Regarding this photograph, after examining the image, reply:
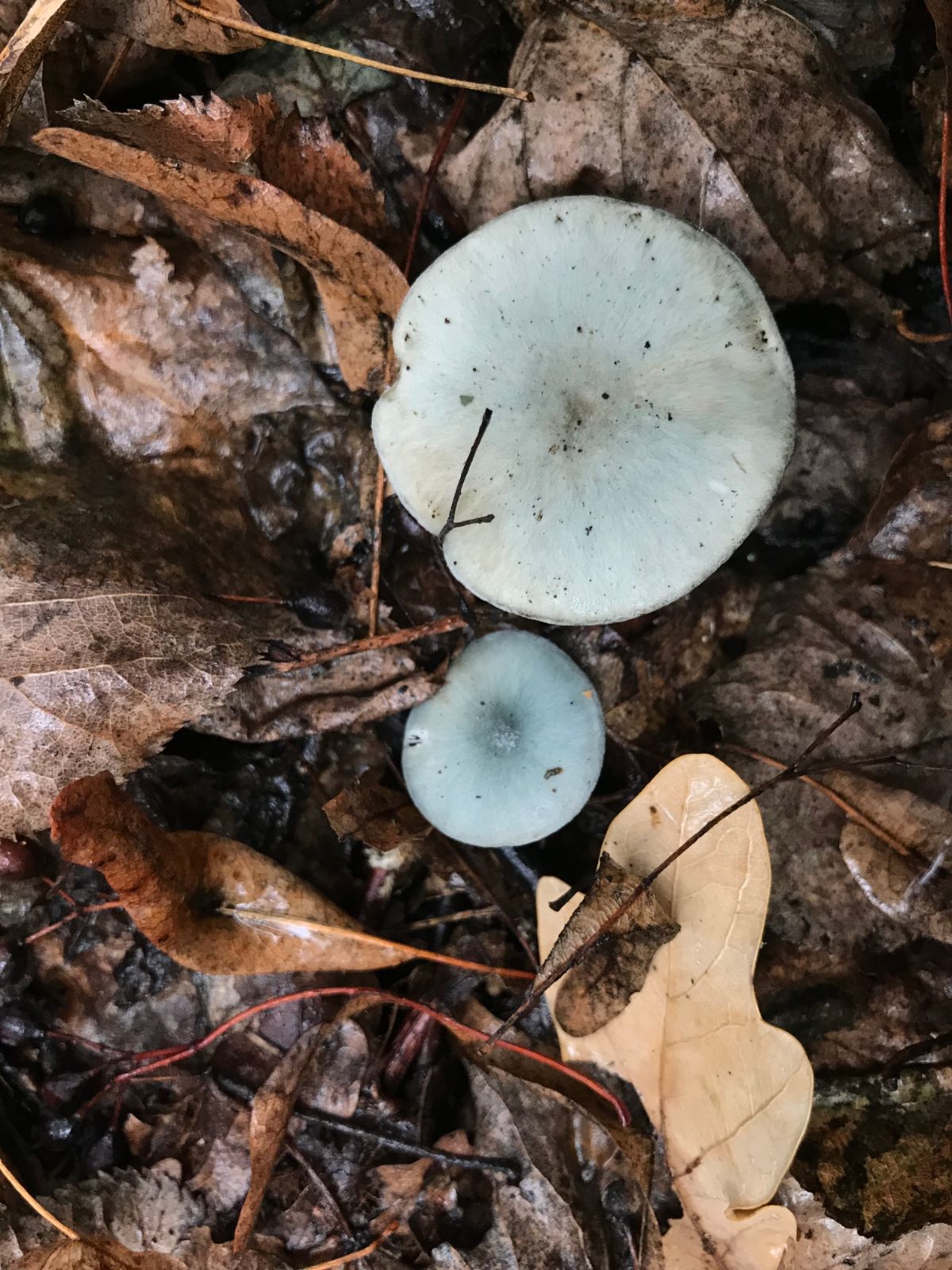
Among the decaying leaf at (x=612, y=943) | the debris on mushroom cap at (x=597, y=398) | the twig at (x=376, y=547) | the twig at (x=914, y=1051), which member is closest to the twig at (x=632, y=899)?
the decaying leaf at (x=612, y=943)

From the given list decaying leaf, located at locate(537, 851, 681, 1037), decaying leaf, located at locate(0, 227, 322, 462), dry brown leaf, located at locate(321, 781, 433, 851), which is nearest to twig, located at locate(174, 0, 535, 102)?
decaying leaf, located at locate(0, 227, 322, 462)

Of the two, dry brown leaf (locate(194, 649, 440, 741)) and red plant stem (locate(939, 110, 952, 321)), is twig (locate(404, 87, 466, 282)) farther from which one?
red plant stem (locate(939, 110, 952, 321))

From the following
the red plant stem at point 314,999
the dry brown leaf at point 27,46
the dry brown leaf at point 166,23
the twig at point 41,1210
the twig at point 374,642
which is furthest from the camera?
the twig at point 374,642

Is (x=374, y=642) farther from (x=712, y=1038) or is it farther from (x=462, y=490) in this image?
(x=712, y=1038)

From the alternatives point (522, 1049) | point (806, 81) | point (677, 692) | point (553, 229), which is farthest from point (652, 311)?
point (522, 1049)

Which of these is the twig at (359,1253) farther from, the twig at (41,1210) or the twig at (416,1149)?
the twig at (41,1210)

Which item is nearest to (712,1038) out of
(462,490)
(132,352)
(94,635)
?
(462,490)
